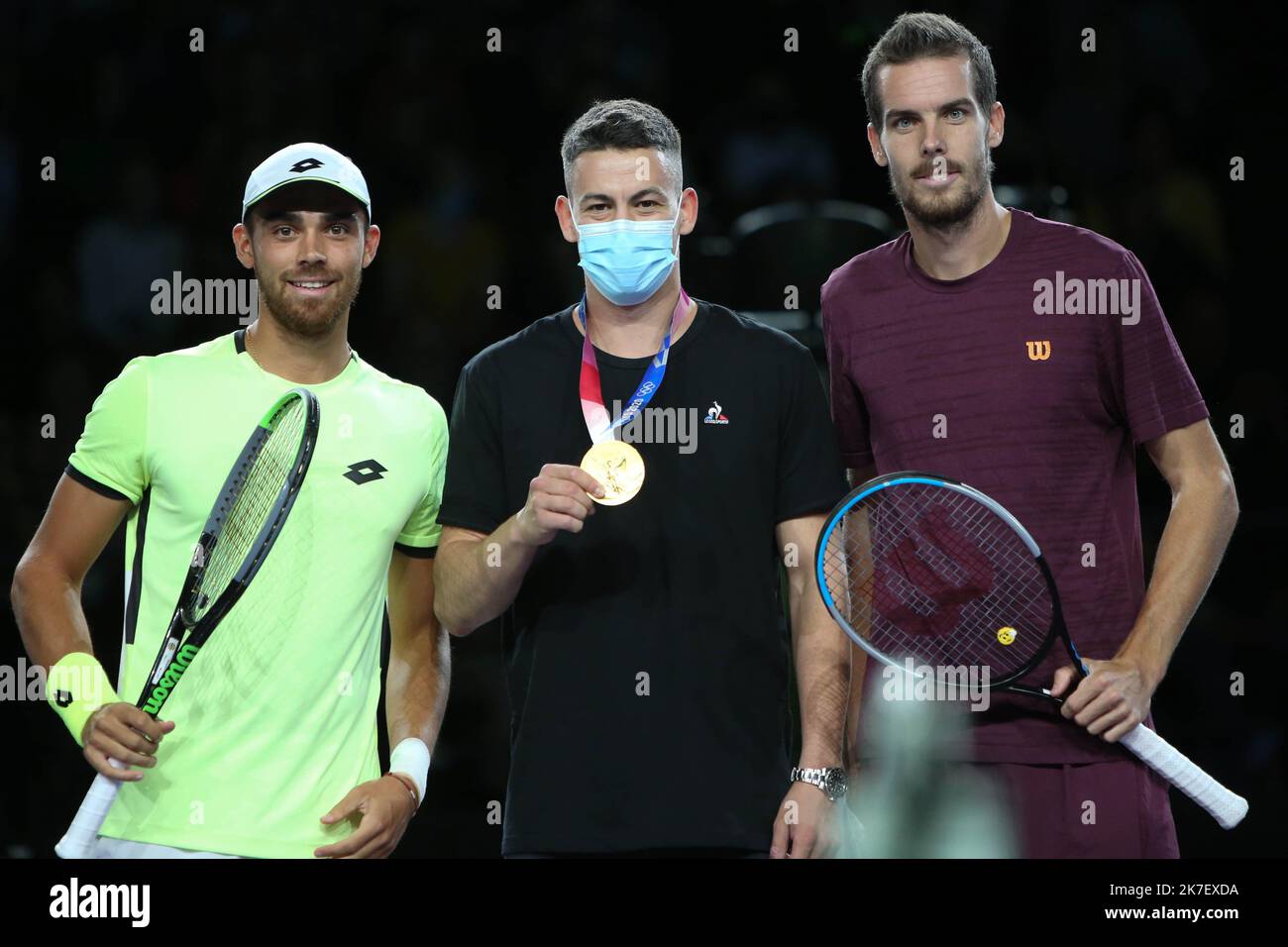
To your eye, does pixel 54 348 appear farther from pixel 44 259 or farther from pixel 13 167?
pixel 13 167

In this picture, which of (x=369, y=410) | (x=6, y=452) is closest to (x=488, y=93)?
(x=6, y=452)

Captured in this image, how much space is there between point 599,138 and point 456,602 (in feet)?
2.97

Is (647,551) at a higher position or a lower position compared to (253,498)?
lower

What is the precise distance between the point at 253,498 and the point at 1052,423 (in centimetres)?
149

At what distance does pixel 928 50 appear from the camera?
10.5ft

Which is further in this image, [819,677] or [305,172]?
[305,172]

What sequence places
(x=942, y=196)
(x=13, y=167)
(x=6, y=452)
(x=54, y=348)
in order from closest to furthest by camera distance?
(x=942, y=196)
(x=6, y=452)
(x=54, y=348)
(x=13, y=167)

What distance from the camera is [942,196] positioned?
3156 mm

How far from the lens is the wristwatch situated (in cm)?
295

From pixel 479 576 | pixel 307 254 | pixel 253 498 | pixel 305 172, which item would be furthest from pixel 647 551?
pixel 305 172

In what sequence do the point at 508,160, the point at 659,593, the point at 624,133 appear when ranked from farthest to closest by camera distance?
the point at 508,160
the point at 624,133
the point at 659,593

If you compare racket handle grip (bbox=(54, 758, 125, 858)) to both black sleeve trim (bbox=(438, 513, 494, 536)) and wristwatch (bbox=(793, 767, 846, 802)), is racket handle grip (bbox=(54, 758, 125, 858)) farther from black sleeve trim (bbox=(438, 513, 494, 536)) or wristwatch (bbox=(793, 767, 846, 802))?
A: wristwatch (bbox=(793, 767, 846, 802))

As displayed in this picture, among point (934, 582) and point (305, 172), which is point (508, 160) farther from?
point (934, 582)

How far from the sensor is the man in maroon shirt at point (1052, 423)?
3.07 m
